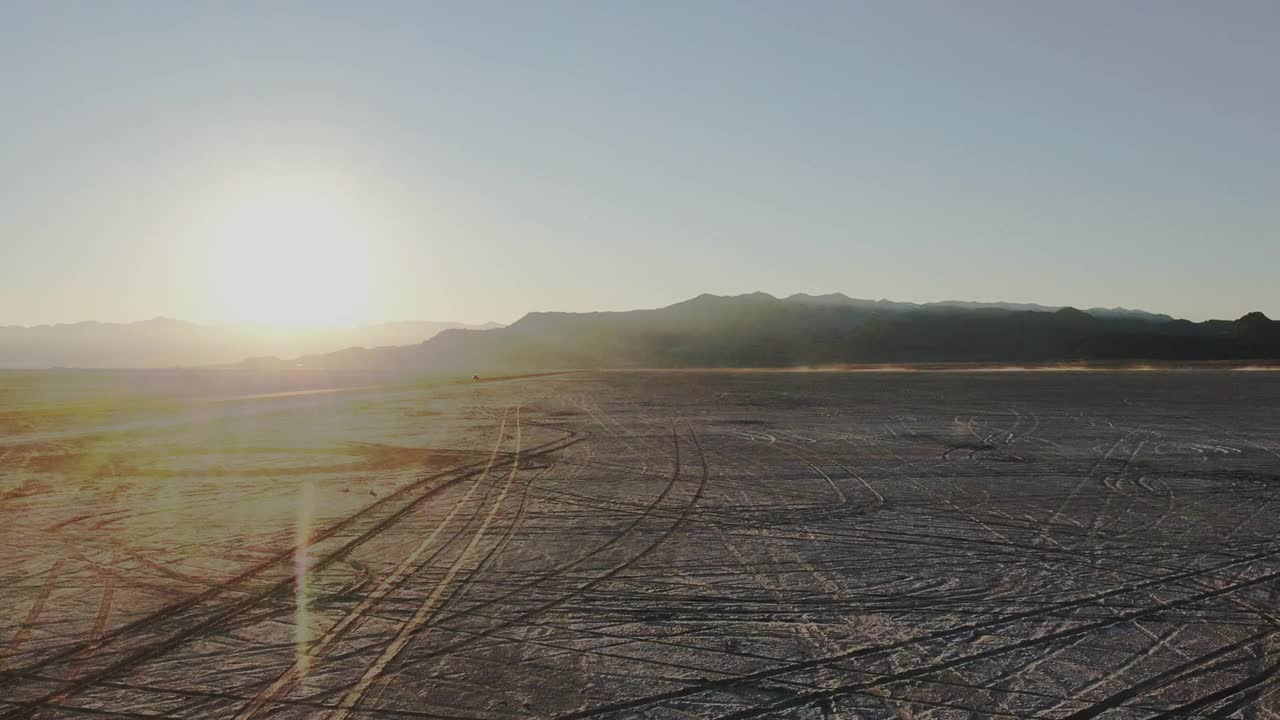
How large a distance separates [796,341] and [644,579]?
97.5 m

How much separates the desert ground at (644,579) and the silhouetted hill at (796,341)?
66.5 metres

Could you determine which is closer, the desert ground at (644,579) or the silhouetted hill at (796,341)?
the desert ground at (644,579)

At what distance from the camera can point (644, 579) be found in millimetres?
7969

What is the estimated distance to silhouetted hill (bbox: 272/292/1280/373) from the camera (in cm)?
9012

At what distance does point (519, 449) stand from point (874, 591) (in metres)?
11.1

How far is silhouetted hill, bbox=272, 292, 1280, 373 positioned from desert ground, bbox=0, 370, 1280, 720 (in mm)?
66458

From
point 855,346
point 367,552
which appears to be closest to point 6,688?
point 367,552

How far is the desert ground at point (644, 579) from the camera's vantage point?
5.52 metres

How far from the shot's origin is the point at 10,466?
1602 centimetres

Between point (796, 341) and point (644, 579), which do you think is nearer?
point (644, 579)

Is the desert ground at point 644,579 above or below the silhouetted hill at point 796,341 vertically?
below

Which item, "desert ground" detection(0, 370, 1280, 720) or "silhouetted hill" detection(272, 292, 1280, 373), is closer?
"desert ground" detection(0, 370, 1280, 720)

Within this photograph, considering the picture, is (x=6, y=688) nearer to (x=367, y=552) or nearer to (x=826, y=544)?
(x=367, y=552)

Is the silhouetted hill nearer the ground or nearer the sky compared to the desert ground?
nearer the sky
